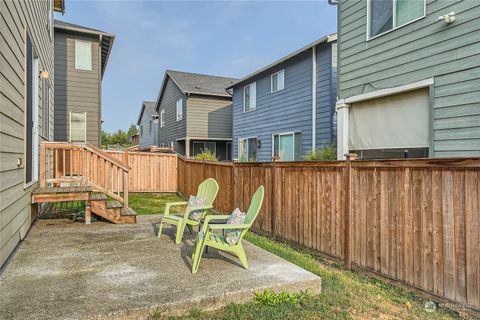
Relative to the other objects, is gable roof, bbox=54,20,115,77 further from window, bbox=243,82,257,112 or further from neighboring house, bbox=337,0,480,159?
neighboring house, bbox=337,0,480,159

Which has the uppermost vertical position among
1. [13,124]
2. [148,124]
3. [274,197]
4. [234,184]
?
[148,124]

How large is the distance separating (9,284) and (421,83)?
237 inches

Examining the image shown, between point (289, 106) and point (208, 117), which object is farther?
point (208, 117)

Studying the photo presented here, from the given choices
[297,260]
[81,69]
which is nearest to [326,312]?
A: [297,260]

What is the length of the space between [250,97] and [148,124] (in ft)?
51.9

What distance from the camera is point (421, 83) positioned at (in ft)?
17.3

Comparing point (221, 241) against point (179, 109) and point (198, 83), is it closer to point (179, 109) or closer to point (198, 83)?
point (179, 109)

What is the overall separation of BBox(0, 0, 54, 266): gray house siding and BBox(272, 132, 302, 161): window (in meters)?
8.14

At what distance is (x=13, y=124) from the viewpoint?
3.97 meters

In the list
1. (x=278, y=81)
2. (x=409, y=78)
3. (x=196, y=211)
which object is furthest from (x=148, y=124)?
(x=409, y=78)

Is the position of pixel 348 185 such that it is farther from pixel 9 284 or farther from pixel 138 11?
pixel 138 11

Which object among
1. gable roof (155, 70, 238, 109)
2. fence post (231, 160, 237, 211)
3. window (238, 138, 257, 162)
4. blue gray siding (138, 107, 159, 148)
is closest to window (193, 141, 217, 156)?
gable roof (155, 70, 238, 109)

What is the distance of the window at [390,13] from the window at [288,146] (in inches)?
211

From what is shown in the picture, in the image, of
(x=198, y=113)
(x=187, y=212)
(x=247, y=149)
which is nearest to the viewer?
(x=187, y=212)
